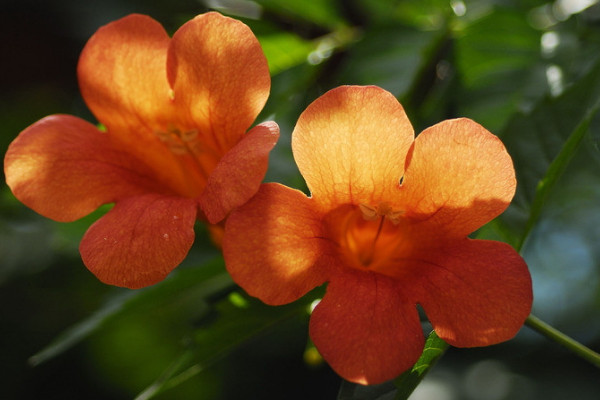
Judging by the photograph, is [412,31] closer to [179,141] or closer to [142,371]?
[179,141]

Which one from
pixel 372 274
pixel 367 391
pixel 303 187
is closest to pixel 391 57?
pixel 303 187

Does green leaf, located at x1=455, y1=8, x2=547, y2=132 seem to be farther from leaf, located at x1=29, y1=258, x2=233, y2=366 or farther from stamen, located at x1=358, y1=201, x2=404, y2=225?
leaf, located at x1=29, y1=258, x2=233, y2=366

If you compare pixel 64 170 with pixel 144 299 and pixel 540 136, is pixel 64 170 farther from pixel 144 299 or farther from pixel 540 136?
pixel 540 136

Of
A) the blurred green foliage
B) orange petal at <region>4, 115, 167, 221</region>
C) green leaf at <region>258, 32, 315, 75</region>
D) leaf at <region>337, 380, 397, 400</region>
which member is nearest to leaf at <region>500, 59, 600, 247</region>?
the blurred green foliage

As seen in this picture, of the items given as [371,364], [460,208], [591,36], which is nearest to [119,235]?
[371,364]

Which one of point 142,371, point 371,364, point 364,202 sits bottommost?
point 142,371

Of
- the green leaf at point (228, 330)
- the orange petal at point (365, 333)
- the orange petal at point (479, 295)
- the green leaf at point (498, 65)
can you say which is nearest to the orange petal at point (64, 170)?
the green leaf at point (228, 330)
